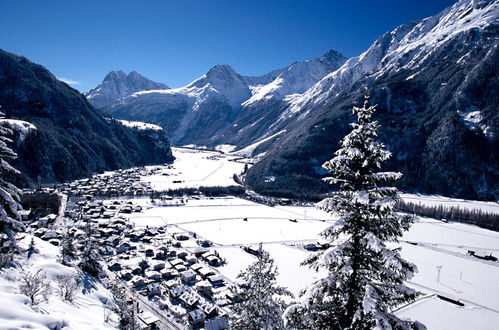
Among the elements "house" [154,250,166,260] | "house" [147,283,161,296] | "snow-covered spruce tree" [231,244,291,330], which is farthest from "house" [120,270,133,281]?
"snow-covered spruce tree" [231,244,291,330]

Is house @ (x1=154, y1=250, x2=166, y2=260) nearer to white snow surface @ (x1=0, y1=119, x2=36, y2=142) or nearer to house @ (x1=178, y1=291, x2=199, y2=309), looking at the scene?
house @ (x1=178, y1=291, x2=199, y2=309)

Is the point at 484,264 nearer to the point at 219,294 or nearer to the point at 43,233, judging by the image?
the point at 219,294

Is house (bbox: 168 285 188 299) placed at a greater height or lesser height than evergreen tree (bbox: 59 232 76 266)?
lesser

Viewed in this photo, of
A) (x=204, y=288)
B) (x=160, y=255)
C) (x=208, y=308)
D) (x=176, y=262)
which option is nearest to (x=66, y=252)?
(x=208, y=308)

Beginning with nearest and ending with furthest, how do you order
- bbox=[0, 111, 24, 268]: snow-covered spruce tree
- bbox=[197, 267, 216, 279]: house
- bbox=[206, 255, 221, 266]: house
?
bbox=[0, 111, 24, 268]: snow-covered spruce tree → bbox=[197, 267, 216, 279]: house → bbox=[206, 255, 221, 266]: house

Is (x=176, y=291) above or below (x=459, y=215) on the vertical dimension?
below

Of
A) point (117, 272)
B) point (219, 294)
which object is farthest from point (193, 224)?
point (219, 294)

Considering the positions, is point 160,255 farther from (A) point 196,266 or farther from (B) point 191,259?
(A) point 196,266
